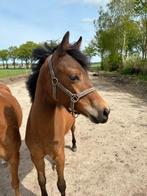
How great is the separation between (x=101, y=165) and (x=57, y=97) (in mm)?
2587

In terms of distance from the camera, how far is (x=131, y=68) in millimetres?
A: 30344

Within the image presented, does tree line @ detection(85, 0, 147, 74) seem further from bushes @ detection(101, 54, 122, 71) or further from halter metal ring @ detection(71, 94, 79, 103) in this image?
halter metal ring @ detection(71, 94, 79, 103)

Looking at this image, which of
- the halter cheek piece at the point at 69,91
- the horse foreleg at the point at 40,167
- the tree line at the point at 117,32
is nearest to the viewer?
the halter cheek piece at the point at 69,91

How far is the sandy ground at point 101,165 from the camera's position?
15.3 feet

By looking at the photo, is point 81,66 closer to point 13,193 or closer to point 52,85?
point 52,85

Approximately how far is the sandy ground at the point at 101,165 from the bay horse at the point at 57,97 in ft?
2.54

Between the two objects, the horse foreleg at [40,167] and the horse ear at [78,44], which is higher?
the horse ear at [78,44]

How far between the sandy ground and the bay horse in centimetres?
77

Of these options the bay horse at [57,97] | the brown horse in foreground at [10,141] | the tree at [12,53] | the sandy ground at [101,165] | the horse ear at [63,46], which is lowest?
the sandy ground at [101,165]

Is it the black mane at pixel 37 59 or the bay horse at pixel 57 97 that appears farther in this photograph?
the black mane at pixel 37 59

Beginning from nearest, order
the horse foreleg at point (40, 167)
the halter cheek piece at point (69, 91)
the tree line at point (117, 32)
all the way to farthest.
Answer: the halter cheek piece at point (69, 91), the horse foreleg at point (40, 167), the tree line at point (117, 32)

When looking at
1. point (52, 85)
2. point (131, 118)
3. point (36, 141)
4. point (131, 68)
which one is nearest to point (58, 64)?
point (52, 85)

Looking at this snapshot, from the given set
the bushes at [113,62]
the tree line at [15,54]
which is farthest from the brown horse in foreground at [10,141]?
the tree line at [15,54]

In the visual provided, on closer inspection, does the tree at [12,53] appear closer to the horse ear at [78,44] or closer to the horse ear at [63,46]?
the horse ear at [78,44]
